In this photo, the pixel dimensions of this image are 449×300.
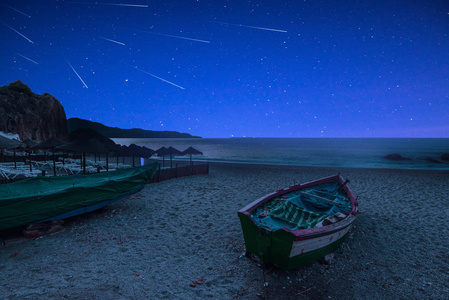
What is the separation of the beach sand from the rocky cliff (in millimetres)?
40924

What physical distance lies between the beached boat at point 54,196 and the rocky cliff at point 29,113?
124 ft

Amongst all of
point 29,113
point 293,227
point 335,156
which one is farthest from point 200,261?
point 29,113

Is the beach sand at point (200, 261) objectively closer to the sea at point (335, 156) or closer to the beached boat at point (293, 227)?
the beached boat at point (293, 227)

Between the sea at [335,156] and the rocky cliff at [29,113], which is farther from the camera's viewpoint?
the rocky cliff at [29,113]

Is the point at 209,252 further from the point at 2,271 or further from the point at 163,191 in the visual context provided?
the point at 163,191

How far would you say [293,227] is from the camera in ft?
17.2

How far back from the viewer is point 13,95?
40875mm

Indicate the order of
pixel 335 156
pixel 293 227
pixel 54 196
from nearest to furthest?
1. pixel 293 227
2. pixel 54 196
3. pixel 335 156

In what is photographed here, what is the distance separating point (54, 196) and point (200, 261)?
15.9 ft

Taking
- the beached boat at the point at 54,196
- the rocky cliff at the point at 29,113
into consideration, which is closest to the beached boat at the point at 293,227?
the beached boat at the point at 54,196

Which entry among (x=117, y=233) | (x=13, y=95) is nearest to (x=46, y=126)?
(x=13, y=95)

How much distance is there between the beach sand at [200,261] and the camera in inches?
164

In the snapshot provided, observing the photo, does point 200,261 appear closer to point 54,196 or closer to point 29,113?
point 54,196

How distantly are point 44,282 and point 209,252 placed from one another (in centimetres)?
347
